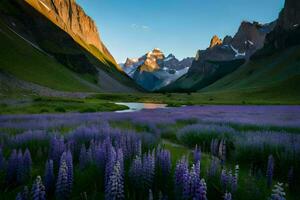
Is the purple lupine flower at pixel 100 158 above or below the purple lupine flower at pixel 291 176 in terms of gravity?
above

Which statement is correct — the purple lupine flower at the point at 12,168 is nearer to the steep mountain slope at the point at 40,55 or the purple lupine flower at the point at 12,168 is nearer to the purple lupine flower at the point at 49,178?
the purple lupine flower at the point at 49,178

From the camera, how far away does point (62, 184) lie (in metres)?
4.46

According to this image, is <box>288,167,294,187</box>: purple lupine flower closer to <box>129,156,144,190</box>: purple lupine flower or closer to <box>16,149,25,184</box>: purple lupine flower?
<box>129,156,144,190</box>: purple lupine flower

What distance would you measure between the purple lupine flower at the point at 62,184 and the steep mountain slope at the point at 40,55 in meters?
110

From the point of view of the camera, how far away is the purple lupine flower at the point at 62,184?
430cm

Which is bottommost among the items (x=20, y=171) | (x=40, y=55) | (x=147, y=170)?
(x=20, y=171)

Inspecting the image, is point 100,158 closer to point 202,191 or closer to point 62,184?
point 62,184

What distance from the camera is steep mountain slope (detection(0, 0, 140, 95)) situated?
121438mm

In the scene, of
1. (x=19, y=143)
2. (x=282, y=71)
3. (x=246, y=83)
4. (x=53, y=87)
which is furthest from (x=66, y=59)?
(x=19, y=143)

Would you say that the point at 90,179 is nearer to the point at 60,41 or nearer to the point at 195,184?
the point at 195,184

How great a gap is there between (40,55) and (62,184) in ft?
517

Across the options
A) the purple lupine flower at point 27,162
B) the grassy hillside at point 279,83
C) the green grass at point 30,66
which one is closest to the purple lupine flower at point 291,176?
the purple lupine flower at point 27,162

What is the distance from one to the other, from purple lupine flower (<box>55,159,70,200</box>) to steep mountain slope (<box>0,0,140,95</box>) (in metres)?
110

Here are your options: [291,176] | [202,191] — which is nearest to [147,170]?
[202,191]
